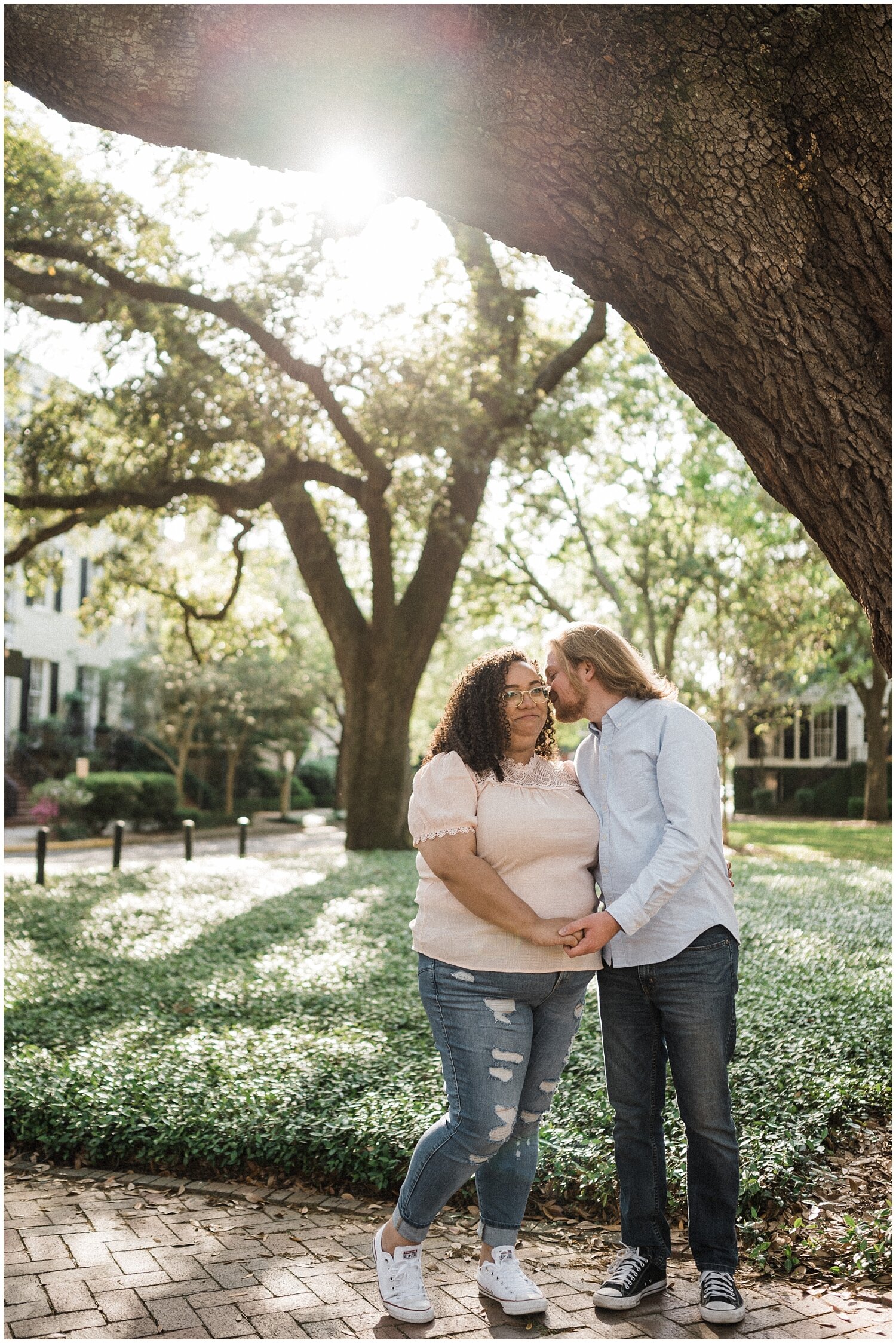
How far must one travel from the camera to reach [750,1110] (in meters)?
5.34

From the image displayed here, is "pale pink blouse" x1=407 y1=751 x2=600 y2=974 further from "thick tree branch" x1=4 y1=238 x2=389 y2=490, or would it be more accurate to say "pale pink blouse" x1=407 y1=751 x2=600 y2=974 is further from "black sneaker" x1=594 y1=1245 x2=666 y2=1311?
"thick tree branch" x1=4 y1=238 x2=389 y2=490

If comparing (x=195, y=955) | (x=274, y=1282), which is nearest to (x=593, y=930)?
(x=274, y=1282)

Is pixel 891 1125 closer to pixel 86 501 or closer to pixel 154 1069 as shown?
pixel 154 1069

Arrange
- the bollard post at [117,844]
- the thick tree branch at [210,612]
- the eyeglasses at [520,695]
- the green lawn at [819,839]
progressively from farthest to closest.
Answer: the green lawn at [819,839] → the thick tree branch at [210,612] → the bollard post at [117,844] → the eyeglasses at [520,695]

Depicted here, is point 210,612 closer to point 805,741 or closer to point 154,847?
point 154,847

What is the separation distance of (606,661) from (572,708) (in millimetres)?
211

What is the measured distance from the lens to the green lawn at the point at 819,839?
23.0 m

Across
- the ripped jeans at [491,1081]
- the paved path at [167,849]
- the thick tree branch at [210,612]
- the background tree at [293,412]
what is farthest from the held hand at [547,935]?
the thick tree branch at [210,612]

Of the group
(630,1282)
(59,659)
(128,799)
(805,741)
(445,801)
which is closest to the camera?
(445,801)

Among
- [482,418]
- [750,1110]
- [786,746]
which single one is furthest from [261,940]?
[786,746]

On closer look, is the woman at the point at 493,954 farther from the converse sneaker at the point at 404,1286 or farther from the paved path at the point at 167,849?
the paved path at the point at 167,849

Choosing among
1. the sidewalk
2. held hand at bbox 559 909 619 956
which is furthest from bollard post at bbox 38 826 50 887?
held hand at bbox 559 909 619 956

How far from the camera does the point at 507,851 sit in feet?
12.1

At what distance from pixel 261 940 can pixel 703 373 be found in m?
8.47
